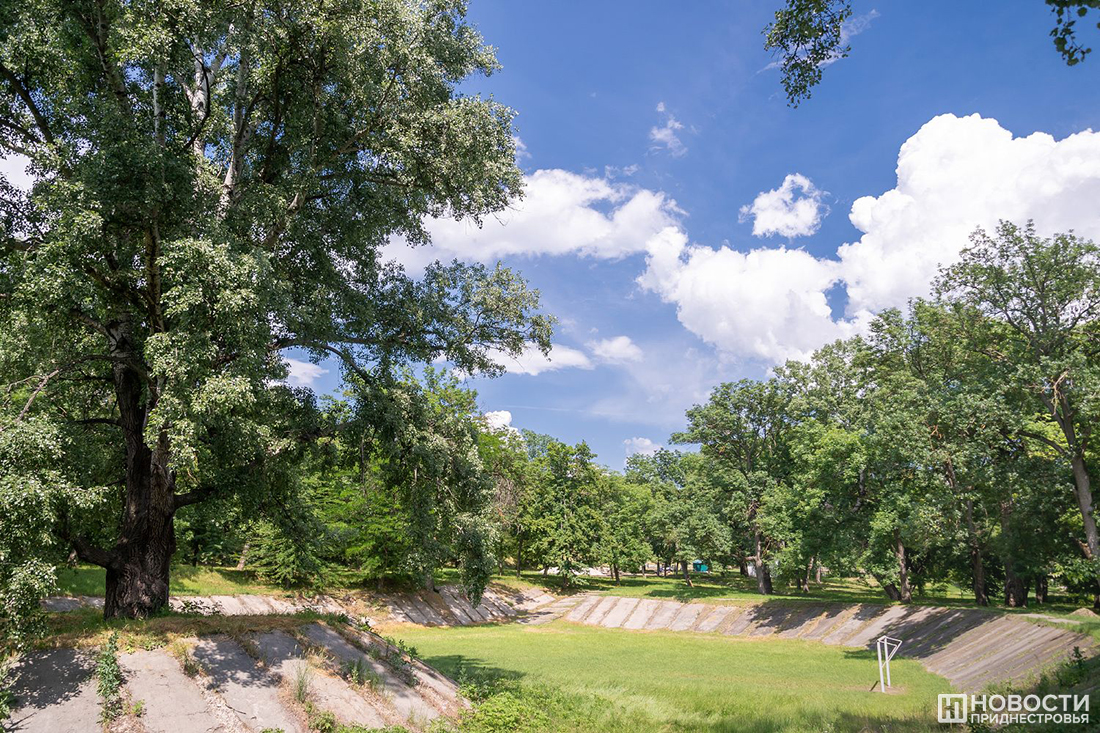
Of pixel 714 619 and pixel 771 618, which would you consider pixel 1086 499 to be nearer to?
pixel 771 618

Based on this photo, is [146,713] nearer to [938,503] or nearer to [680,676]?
[680,676]

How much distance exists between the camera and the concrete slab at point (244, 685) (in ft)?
35.8

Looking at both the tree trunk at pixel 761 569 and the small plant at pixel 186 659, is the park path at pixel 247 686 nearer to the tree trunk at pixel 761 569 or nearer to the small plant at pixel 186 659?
the small plant at pixel 186 659

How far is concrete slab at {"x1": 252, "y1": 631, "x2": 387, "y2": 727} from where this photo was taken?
1198 cm

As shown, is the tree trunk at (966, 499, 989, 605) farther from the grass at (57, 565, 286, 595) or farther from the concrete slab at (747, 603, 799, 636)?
the grass at (57, 565, 286, 595)

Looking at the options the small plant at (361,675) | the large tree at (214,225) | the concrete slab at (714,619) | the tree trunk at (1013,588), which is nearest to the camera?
the large tree at (214,225)

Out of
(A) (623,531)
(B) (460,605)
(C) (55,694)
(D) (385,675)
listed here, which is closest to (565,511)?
(A) (623,531)

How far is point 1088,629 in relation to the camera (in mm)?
19375

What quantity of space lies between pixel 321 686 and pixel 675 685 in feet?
37.9

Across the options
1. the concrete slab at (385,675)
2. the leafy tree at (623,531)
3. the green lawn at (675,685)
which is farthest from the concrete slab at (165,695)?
the leafy tree at (623,531)

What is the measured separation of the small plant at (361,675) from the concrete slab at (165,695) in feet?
10.6

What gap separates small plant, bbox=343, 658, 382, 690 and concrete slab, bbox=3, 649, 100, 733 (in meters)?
4.91

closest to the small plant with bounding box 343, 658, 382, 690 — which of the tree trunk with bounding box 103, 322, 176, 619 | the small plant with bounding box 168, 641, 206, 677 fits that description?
the small plant with bounding box 168, 641, 206, 677

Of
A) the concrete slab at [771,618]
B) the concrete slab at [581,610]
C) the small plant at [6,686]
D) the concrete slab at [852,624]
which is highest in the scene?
the small plant at [6,686]
